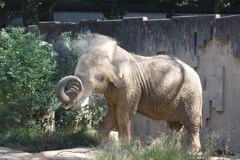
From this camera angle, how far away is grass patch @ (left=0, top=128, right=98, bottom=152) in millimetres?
11695

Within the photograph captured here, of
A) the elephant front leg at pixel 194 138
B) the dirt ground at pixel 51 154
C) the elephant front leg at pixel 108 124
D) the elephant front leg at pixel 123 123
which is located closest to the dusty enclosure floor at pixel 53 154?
the dirt ground at pixel 51 154

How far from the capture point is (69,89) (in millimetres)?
10828

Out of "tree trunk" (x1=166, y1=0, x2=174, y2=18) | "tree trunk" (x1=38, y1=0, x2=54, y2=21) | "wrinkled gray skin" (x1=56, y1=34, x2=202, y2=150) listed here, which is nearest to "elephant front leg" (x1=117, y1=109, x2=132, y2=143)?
"wrinkled gray skin" (x1=56, y1=34, x2=202, y2=150)

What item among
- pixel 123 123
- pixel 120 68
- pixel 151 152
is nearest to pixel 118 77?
pixel 120 68

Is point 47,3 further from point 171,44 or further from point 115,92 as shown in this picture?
point 115,92

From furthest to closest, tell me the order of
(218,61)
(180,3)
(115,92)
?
1. (180,3)
2. (218,61)
3. (115,92)

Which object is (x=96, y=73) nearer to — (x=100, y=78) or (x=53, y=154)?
(x=100, y=78)

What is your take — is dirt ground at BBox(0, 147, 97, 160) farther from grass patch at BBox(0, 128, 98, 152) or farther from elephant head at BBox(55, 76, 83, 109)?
elephant head at BBox(55, 76, 83, 109)

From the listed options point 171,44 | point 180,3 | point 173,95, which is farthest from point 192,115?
point 180,3

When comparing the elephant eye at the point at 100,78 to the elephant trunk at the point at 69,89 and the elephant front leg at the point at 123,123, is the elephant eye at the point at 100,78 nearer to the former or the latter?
the elephant trunk at the point at 69,89

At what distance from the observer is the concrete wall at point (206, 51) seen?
12.1m

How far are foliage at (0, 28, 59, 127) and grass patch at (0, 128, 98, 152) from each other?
0.46 meters

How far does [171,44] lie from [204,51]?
787 millimetres

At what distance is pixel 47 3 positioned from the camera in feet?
75.5
